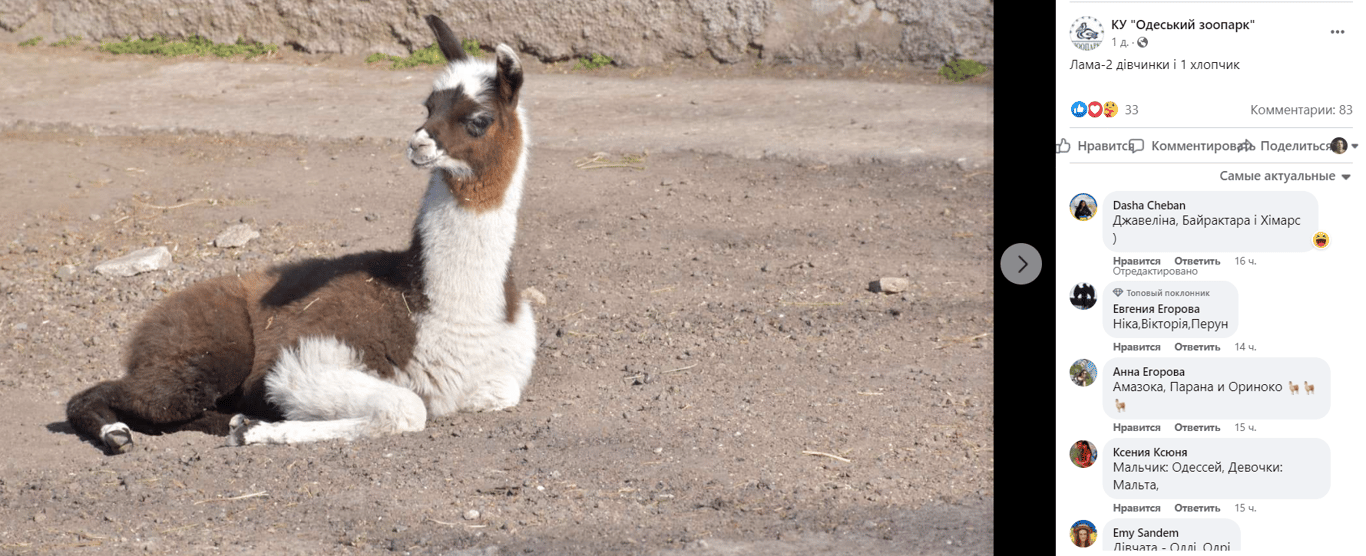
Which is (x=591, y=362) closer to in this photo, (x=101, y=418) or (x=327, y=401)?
(x=327, y=401)

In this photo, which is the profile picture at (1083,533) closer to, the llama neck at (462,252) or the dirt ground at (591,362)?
the dirt ground at (591,362)

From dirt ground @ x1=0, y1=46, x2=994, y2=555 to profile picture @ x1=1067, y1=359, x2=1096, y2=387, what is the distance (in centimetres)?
187

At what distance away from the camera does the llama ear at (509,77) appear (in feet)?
16.1

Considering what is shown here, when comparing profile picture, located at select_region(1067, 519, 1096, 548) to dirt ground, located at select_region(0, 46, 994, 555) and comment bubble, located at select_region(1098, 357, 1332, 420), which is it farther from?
dirt ground, located at select_region(0, 46, 994, 555)

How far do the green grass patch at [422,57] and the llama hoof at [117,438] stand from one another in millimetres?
6939

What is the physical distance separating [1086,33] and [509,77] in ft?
11.5

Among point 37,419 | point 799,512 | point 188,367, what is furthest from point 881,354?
point 37,419

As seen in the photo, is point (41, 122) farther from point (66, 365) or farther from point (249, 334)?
point (249, 334)

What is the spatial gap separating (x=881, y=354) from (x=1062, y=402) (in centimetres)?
392

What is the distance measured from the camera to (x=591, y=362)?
5.72 meters

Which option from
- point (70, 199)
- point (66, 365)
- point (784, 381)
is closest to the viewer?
point (784, 381)

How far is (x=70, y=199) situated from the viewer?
8.19 m

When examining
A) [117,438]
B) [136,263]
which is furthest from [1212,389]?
[136,263]

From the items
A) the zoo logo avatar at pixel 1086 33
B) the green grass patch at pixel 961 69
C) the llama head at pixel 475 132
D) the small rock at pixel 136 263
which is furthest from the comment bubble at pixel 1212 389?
the green grass patch at pixel 961 69
